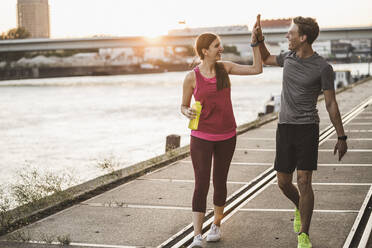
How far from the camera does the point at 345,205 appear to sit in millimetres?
7602

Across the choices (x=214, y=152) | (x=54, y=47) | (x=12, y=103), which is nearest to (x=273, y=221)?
(x=214, y=152)

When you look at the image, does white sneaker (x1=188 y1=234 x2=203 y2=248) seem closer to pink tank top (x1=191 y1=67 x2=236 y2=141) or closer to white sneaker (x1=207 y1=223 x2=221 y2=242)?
white sneaker (x1=207 y1=223 x2=221 y2=242)

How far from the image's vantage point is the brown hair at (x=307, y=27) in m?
5.55

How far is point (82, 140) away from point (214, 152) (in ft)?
80.7

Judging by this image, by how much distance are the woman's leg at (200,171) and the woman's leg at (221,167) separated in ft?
0.31

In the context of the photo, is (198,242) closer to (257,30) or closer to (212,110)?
(212,110)

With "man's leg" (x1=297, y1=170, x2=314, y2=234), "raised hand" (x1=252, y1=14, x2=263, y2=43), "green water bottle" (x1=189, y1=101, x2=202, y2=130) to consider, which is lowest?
"man's leg" (x1=297, y1=170, x2=314, y2=234)

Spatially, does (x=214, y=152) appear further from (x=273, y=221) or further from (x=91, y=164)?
(x=91, y=164)

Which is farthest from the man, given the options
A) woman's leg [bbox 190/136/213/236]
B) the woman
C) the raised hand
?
woman's leg [bbox 190/136/213/236]

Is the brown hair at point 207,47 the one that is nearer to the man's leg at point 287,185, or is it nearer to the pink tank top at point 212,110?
the pink tank top at point 212,110

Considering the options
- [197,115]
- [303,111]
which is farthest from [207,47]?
[303,111]

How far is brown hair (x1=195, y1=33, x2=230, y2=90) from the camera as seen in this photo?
19.1 feet

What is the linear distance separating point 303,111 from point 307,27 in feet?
2.37

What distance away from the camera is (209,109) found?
5.84 meters
